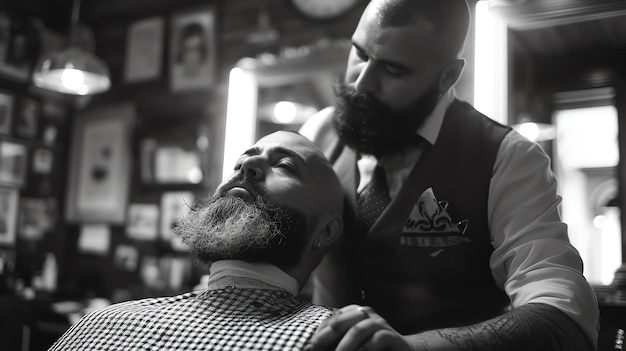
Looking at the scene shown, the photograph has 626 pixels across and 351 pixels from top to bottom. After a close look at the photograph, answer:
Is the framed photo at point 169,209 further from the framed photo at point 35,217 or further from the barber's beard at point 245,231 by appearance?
the barber's beard at point 245,231

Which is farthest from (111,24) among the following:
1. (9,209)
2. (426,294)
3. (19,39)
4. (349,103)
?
(426,294)

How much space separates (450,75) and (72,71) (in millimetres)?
2751

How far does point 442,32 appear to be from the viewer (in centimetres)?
179

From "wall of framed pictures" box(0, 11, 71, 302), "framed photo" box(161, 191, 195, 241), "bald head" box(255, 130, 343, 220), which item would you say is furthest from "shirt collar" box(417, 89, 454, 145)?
"wall of framed pictures" box(0, 11, 71, 302)

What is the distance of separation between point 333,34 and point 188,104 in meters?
1.27

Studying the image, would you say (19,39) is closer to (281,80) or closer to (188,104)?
(188,104)

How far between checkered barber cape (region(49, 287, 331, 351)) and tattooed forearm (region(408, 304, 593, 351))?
28cm

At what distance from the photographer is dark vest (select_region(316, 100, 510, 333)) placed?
5.63ft

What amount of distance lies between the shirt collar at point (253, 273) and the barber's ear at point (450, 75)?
801 mm

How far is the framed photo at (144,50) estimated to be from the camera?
438cm

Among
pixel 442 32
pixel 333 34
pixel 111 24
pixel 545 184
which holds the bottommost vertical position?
pixel 545 184

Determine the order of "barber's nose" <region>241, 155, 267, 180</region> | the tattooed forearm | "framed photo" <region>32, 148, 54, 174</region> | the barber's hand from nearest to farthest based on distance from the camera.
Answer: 1. the barber's hand
2. the tattooed forearm
3. "barber's nose" <region>241, 155, 267, 180</region>
4. "framed photo" <region>32, 148, 54, 174</region>

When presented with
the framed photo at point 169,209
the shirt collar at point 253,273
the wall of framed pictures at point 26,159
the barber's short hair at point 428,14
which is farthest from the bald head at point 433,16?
the wall of framed pictures at point 26,159

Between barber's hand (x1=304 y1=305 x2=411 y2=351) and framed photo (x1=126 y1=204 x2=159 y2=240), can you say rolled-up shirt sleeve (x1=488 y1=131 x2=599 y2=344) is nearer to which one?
barber's hand (x1=304 y1=305 x2=411 y2=351)
